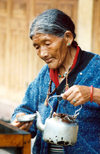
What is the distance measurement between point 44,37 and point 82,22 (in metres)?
3.95

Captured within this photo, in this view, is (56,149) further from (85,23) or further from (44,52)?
(85,23)

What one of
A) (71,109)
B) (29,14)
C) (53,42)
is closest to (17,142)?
(71,109)

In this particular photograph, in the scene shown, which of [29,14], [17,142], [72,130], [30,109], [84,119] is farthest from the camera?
[29,14]

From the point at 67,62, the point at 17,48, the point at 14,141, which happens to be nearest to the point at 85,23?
the point at 17,48

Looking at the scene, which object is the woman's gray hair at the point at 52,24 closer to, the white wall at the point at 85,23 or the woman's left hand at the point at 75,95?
the woman's left hand at the point at 75,95

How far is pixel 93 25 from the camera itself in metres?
6.39

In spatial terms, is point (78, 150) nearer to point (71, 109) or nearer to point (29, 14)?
point (71, 109)

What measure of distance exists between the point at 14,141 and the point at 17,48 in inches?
260

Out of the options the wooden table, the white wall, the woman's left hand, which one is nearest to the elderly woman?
the woman's left hand

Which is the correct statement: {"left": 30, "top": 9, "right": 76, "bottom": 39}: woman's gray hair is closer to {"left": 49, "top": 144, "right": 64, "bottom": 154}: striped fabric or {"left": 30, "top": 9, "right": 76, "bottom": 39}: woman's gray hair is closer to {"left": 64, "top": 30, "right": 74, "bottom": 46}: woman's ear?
{"left": 64, "top": 30, "right": 74, "bottom": 46}: woman's ear

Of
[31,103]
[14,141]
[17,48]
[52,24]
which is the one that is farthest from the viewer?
[17,48]

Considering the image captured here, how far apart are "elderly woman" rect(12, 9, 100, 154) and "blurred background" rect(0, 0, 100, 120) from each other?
15.8ft

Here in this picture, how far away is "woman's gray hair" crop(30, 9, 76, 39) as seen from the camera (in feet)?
8.25

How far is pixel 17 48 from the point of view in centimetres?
843
